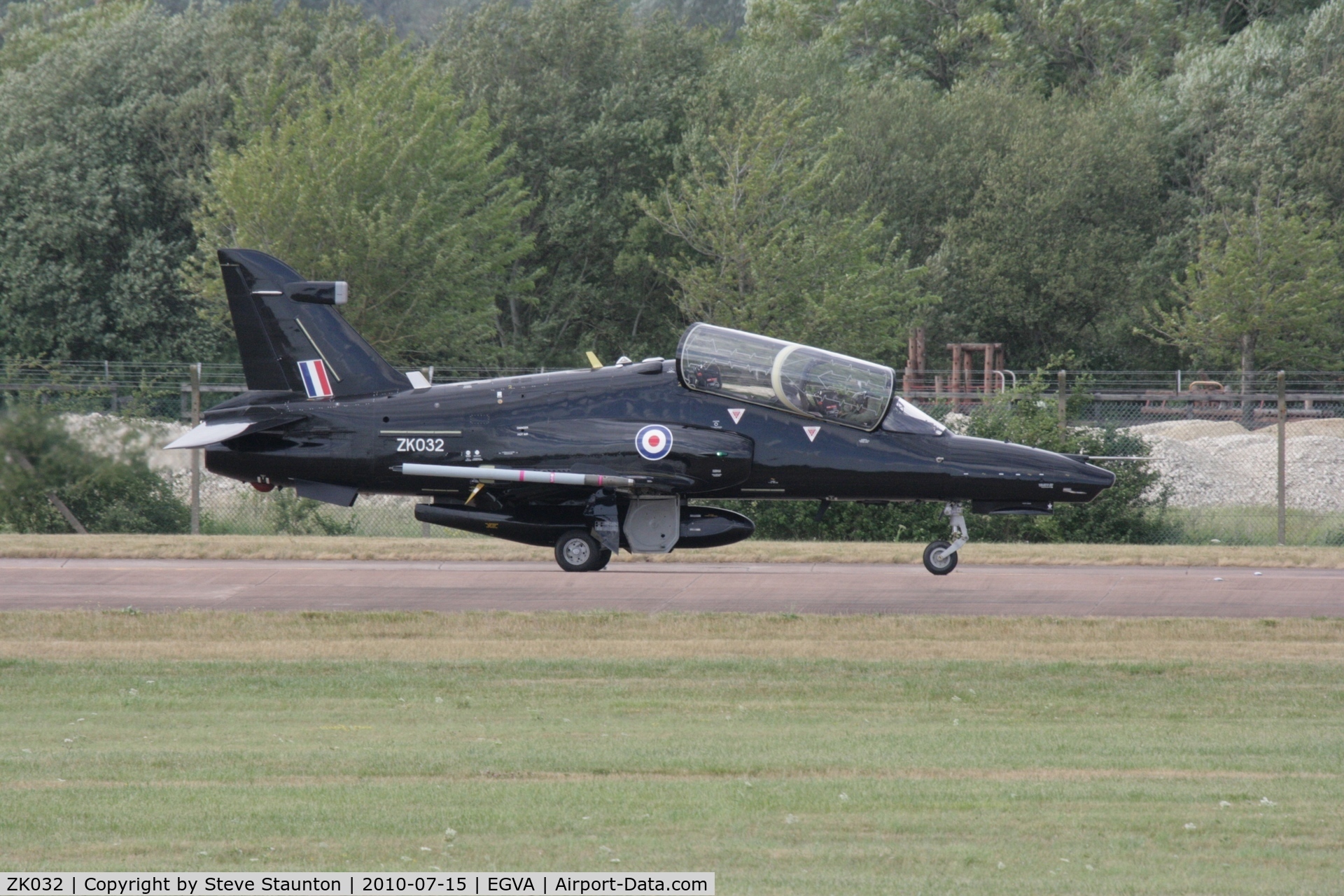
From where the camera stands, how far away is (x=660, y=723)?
995 centimetres

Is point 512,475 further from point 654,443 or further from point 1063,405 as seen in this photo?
point 1063,405

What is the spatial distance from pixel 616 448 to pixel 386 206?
1024 inches

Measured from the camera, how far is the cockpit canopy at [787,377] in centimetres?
1611

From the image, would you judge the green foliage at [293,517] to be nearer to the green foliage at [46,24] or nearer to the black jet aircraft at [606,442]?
the black jet aircraft at [606,442]

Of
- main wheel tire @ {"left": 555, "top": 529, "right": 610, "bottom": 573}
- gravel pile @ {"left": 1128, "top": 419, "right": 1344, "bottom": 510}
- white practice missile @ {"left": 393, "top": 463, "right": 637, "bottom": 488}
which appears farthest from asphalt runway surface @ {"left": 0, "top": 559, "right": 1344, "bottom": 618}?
gravel pile @ {"left": 1128, "top": 419, "right": 1344, "bottom": 510}

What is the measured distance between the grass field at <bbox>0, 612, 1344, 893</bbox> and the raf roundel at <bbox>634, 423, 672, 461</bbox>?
Answer: 244 centimetres

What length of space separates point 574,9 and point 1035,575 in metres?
43.4

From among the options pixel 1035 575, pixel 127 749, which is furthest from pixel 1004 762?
pixel 1035 575

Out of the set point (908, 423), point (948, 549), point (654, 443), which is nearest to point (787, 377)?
point (908, 423)

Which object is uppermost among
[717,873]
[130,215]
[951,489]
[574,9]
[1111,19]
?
[1111,19]

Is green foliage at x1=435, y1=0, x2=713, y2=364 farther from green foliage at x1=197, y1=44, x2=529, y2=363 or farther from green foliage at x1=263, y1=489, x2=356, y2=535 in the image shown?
green foliage at x1=263, y1=489, x2=356, y2=535

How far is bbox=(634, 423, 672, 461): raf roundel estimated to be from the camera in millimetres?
A: 16156

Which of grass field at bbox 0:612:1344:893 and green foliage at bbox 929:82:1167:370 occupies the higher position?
green foliage at bbox 929:82:1167:370

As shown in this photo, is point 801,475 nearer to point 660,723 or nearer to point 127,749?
point 660,723
